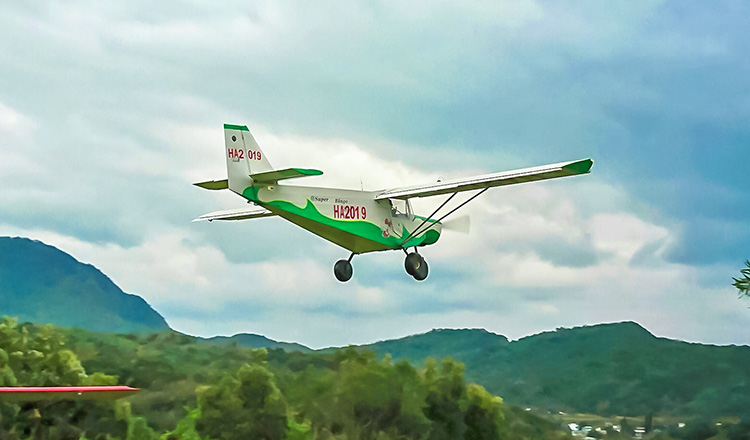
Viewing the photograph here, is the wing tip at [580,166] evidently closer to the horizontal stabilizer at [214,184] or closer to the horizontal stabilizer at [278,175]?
the horizontal stabilizer at [278,175]

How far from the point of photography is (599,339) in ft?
307

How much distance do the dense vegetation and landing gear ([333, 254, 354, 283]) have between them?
33.7m

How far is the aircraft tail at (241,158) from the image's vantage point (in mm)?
26531

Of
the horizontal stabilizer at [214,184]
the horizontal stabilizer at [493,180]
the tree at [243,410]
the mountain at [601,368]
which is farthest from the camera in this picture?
the mountain at [601,368]

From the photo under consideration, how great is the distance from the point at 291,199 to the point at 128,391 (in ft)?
32.4

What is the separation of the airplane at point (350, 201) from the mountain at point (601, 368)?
37902 mm

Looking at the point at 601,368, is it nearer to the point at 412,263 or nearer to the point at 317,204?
the point at 412,263

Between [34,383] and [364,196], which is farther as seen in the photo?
[34,383]

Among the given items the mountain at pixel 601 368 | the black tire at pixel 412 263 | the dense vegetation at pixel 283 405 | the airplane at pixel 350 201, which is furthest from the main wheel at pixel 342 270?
the mountain at pixel 601 368

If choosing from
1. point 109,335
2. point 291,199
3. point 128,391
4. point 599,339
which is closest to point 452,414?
point 599,339

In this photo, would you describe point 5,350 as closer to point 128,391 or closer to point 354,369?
point 354,369

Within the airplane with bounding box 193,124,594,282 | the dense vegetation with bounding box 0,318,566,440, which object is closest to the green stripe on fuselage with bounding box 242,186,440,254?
the airplane with bounding box 193,124,594,282

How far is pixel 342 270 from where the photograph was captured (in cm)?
3003

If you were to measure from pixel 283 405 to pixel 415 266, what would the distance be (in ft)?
130
